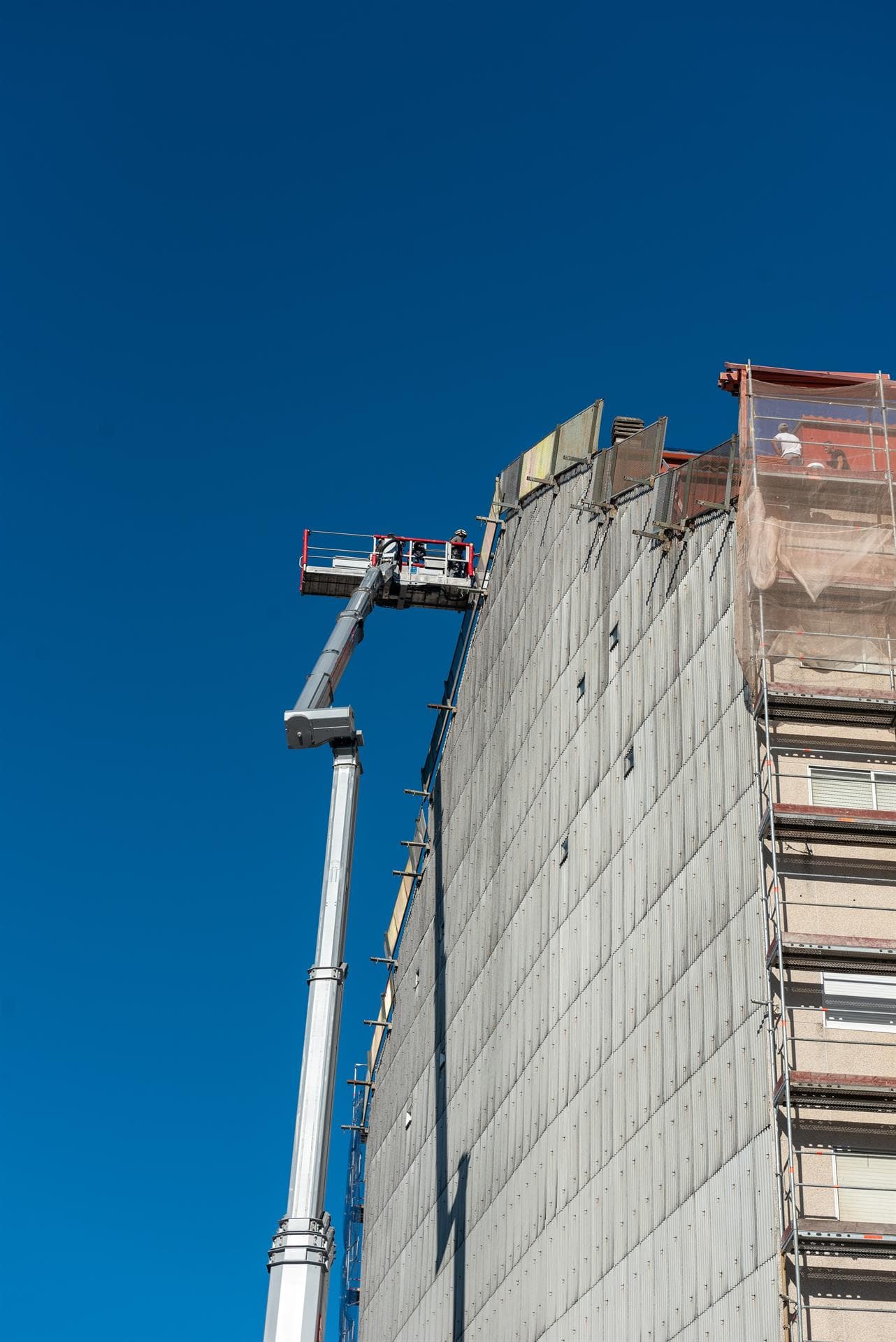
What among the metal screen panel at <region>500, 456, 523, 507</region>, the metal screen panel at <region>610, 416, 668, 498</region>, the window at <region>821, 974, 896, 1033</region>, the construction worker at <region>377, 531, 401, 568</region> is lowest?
the window at <region>821, 974, 896, 1033</region>

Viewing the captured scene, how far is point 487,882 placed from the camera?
41.3 meters

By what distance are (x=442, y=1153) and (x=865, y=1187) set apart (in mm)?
22807

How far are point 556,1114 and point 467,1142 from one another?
8.43 metres

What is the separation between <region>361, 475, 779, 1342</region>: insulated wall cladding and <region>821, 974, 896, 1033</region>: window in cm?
97

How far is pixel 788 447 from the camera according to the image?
27.2m

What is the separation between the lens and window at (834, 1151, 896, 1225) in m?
20.8

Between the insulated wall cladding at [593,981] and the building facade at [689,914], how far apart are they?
91 millimetres

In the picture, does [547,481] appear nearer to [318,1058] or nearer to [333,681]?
[333,681]

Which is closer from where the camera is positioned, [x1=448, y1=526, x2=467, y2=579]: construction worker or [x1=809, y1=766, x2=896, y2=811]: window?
[x1=809, y1=766, x2=896, y2=811]: window

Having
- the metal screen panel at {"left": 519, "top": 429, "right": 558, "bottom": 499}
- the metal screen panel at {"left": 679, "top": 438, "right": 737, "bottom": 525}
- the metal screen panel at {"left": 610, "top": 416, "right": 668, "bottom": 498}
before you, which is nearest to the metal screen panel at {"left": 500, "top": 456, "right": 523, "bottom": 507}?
the metal screen panel at {"left": 519, "top": 429, "right": 558, "bottom": 499}

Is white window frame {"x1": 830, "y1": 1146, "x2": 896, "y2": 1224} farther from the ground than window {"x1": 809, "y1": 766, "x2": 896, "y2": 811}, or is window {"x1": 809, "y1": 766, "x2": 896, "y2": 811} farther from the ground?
window {"x1": 809, "y1": 766, "x2": 896, "y2": 811}

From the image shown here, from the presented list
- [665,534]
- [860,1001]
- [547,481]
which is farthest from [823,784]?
[547,481]

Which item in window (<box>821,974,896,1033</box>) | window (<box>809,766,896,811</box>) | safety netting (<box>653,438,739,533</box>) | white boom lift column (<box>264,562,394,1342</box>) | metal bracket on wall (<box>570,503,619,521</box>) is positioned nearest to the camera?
window (<box>821,974,896,1033</box>)

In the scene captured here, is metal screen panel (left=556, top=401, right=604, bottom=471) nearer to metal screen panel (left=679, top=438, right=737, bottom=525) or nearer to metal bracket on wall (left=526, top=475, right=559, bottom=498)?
metal bracket on wall (left=526, top=475, right=559, bottom=498)
